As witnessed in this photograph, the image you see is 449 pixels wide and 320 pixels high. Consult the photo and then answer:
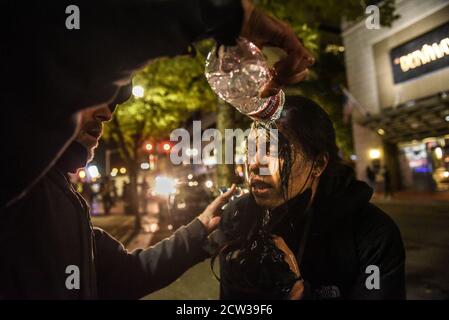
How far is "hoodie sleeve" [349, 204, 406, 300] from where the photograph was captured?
5.90 feet

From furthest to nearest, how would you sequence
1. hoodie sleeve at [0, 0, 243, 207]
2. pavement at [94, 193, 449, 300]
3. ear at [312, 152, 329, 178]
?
pavement at [94, 193, 449, 300] < ear at [312, 152, 329, 178] < hoodie sleeve at [0, 0, 243, 207]

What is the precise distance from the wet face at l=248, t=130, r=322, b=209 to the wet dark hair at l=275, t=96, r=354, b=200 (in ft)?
0.07

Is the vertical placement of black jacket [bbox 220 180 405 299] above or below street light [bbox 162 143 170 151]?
below

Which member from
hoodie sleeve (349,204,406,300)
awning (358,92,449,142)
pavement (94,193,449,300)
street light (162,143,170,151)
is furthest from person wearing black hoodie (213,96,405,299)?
street light (162,143,170,151)

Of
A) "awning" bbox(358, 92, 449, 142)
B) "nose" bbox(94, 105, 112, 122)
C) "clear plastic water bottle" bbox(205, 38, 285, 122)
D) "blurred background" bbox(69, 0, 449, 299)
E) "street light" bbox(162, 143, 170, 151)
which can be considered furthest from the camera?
"street light" bbox(162, 143, 170, 151)

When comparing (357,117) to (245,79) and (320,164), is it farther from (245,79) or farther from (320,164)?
(245,79)

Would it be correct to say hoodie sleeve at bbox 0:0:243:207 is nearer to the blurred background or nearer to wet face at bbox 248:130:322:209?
wet face at bbox 248:130:322:209

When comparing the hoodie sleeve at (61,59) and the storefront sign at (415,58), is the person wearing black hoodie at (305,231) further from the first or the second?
the storefront sign at (415,58)

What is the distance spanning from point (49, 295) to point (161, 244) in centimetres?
98

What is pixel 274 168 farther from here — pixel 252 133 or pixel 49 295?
pixel 49 295

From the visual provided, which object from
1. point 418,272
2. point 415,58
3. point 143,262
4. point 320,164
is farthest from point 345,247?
point 415,58

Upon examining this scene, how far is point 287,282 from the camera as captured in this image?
5.87ft

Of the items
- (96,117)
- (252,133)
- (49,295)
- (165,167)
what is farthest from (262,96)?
(165,167)
